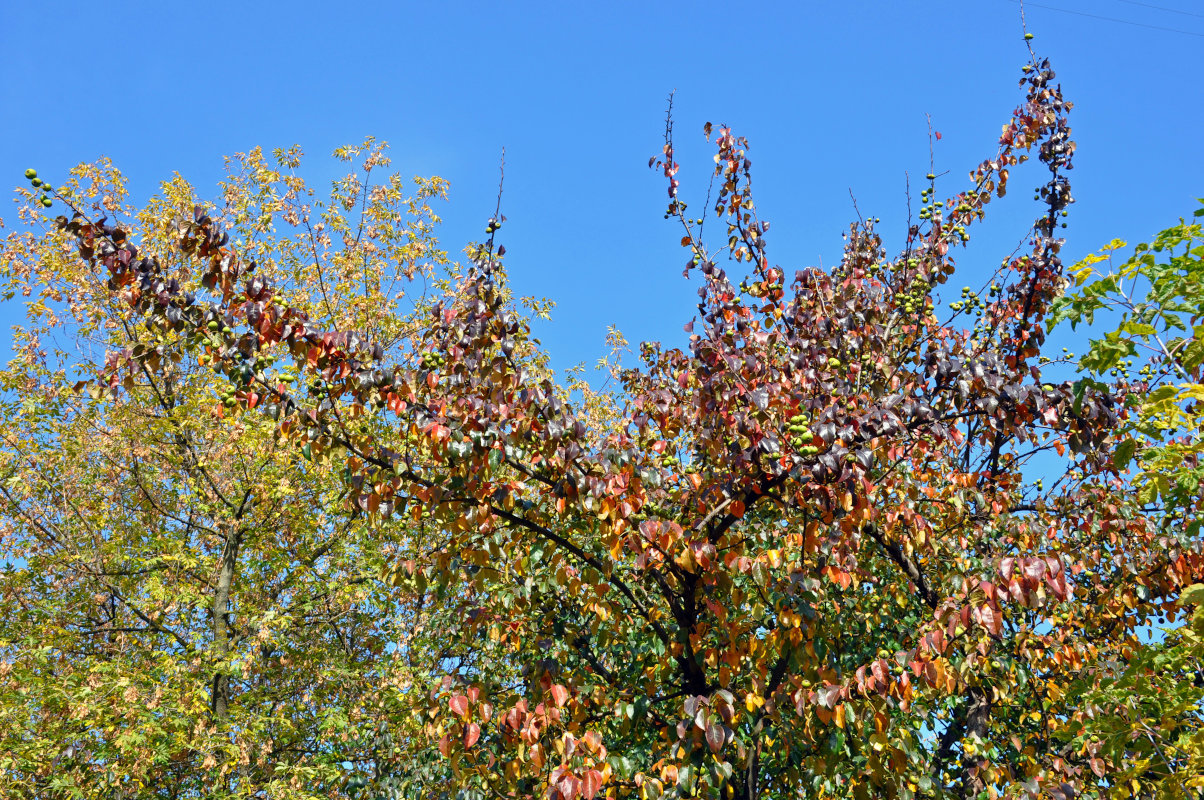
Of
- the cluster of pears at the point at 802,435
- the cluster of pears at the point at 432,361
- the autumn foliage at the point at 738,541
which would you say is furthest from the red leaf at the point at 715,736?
the cluster of pears at the point at 432,361

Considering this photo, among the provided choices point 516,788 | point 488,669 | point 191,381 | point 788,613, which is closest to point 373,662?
point 191,381

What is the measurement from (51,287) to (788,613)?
1355 centimetres

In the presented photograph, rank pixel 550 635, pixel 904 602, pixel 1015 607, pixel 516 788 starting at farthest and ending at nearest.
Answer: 1. pixel 1015 607
2. pixel 904 602
3. pixel 550 635
4. pixel 516 788

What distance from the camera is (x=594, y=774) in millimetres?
3656

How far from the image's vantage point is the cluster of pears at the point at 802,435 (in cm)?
386

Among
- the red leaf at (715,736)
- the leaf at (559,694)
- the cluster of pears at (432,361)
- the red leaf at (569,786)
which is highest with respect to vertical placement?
the cluster of pears at (432,361)

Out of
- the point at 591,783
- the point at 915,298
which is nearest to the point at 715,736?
the point at 591,783

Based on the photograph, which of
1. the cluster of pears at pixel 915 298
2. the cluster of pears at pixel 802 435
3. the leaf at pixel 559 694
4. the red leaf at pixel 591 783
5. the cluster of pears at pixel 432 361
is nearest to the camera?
the red leaf at pixel 591 783

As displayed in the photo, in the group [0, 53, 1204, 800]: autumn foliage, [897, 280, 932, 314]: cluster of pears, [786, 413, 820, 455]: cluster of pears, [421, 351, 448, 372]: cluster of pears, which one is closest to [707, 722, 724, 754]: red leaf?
[0, 53, 1204, 800]: autumn foliage

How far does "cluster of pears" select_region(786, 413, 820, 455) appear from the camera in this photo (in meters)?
3.86

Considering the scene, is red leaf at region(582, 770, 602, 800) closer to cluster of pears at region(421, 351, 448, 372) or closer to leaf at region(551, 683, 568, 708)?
leaf at region(551, 683, 568, 708)

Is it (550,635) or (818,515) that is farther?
(550,635)

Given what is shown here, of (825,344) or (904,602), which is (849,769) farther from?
(825,344)

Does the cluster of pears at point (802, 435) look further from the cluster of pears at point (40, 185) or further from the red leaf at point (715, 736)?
the cluster of pears at point (40, 185)
